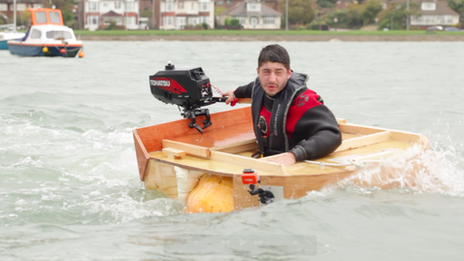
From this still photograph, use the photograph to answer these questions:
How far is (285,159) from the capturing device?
5.42 metres

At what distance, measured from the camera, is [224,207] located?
5398 millimetres

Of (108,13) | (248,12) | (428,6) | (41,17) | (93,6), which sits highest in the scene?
(428,6)

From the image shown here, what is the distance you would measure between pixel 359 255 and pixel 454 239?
0.85 metres

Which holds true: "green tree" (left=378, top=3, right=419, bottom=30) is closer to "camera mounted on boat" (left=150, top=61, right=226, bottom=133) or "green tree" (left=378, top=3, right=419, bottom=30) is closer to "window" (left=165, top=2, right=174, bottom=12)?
"window" (left=165, top=2, right=174, bottom=12)

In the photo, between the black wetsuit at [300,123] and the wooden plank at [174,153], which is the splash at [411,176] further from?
the wooden plank at [174,153]

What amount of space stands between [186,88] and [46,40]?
A: 2616cm

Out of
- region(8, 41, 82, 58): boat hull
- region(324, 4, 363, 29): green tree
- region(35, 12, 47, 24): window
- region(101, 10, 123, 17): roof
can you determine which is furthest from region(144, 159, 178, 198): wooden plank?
region(101, 10, 123, 17): roof

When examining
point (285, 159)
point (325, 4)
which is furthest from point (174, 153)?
point (325, 4)

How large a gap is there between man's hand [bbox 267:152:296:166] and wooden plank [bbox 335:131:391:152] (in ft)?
2.22

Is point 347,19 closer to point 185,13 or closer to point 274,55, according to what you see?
point 185,13

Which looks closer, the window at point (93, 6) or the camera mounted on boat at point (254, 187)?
the camera mounted on boat at point (254, 187)

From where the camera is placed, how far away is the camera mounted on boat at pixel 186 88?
6531 mm

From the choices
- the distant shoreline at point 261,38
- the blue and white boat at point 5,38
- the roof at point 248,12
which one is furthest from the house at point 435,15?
the blue and white boat at point 5,38

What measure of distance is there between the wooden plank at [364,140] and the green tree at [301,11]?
3301 inches
